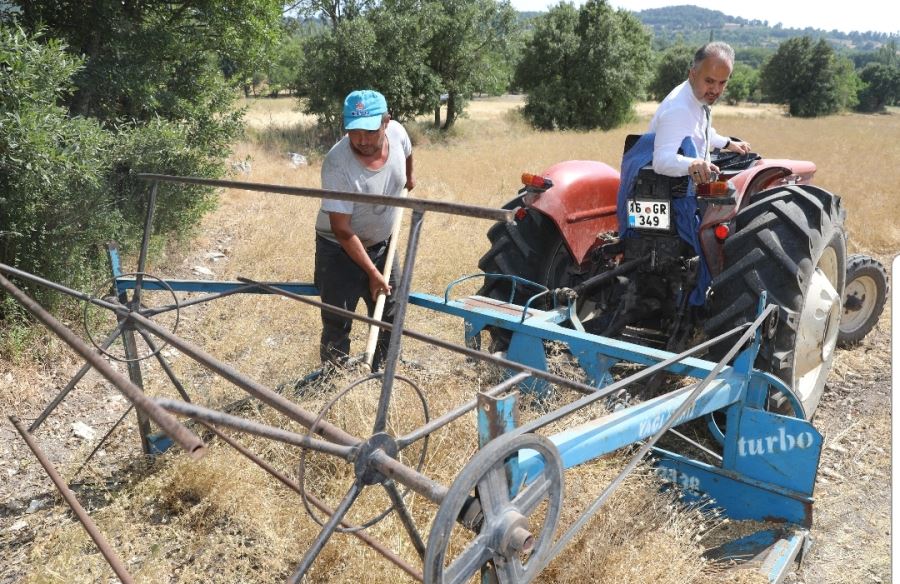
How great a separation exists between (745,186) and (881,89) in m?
80.9

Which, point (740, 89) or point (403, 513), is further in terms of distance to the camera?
point (740, 89)

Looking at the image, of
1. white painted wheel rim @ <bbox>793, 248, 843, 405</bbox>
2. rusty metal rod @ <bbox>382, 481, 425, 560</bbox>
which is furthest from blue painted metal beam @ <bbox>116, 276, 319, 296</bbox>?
white painted wheel rim @ <bbox>793, 248, 843, 405</bbox>

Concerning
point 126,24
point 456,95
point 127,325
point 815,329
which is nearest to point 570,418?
point 815,329

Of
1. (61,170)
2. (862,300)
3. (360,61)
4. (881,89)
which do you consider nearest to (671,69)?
(881,89)

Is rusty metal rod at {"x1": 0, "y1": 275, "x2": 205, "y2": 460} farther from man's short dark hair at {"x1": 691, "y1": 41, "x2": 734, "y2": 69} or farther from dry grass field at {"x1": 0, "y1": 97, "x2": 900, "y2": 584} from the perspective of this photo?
man's short dark hair at {"x1": 691, "y1": 41, "x2": 734, "y2": 69}

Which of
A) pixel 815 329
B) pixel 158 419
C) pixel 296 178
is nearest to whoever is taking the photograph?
pixel 158 419

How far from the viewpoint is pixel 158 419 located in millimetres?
1388

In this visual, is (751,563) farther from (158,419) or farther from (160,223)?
(160,223)

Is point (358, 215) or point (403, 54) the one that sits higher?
point (403, 54)

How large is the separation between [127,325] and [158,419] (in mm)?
2071

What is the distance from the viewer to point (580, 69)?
2672 centimetres

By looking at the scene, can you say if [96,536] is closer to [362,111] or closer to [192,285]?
[192,285]

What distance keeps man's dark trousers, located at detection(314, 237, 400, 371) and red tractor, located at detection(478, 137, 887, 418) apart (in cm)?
67

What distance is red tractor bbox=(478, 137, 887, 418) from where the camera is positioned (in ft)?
10.5
